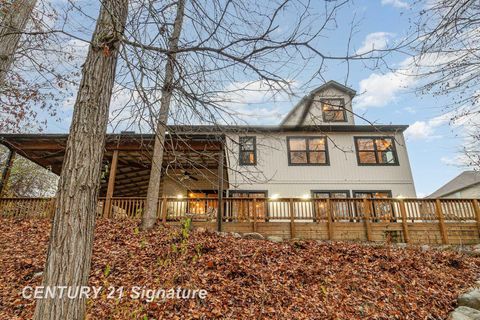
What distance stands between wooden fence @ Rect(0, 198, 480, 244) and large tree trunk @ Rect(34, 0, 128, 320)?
22.2 feet

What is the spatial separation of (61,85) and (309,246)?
7.03 meters

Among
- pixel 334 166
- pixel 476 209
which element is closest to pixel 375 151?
pixel 334 166

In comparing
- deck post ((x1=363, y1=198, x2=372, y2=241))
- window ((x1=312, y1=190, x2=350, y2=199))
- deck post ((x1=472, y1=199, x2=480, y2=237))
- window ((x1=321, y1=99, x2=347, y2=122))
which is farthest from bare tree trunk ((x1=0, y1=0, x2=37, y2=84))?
deck post ((x1=472, y1=199, x2=480, y2=237))

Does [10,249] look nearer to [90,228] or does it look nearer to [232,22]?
[90,228]

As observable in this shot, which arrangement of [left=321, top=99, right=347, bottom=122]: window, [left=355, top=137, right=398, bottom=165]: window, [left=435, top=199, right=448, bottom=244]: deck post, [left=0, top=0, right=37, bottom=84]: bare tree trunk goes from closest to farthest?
[left=321, top=99, right=347, bottom=122]: window, [left=0, top=0, right=37, bottom=84]: bare tree trunk, [left=435, top=199, right=448, bottom=244]: deck post, [left=355, top=137, right=398, bottom=165]: window

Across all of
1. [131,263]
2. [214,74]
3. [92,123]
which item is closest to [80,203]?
[92,123]

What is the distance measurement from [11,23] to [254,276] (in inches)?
238

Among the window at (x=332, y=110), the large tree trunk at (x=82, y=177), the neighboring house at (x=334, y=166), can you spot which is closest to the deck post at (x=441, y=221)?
the neighboring house at (x=334, y=166)

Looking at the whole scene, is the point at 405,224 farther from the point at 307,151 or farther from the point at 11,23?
the point at 11,23

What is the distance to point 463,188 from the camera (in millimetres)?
19328

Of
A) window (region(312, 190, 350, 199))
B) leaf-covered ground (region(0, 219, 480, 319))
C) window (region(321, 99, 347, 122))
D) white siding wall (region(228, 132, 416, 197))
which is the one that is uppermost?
white siding wall (region(228, 132, 416, 197))

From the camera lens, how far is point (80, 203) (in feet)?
7.25

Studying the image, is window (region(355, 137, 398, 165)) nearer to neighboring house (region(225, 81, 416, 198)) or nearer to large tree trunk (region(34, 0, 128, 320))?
neighboring house (region(225, 81, 416, 198))

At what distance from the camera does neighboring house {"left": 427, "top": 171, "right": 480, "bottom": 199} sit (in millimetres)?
18234
